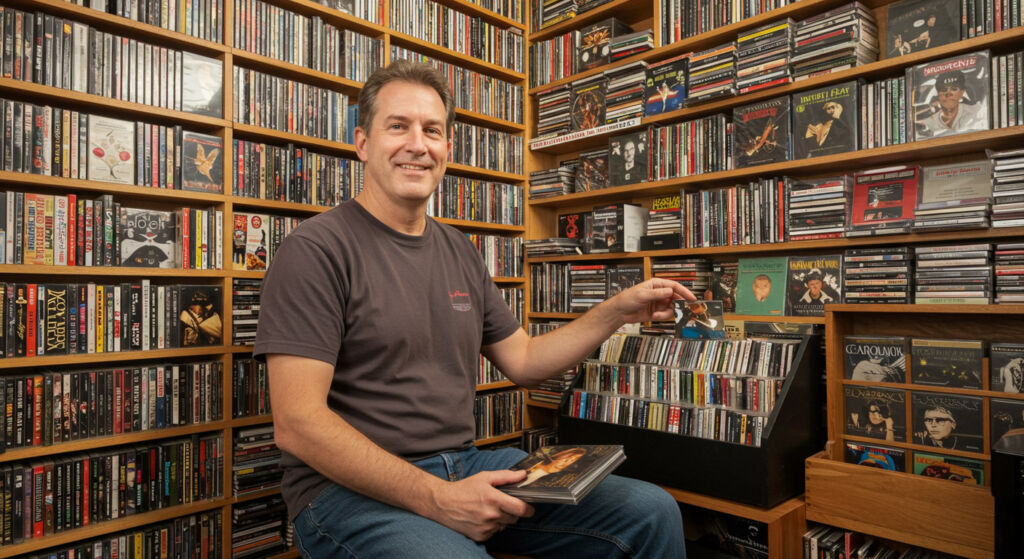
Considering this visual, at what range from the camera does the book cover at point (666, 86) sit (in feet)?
8.03

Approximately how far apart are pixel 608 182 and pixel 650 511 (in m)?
1.85

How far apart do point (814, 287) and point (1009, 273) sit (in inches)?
20.6

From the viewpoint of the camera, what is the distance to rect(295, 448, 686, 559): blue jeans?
39.8 inches

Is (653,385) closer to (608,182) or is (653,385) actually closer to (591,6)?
(608,182)

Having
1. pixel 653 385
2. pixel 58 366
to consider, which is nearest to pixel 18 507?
pixel 58 366

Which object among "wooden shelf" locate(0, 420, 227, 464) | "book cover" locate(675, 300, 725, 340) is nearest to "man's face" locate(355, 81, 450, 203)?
"book cover" locate(675, 300, 725, 340)

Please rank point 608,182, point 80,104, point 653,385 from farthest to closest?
point 608,182, point 653,385, point 80,104

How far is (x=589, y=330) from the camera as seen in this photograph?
4.98 ft

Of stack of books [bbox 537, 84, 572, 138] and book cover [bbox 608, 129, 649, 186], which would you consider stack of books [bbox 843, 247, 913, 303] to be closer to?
book cover [bbox 608, 129, 649, 186]

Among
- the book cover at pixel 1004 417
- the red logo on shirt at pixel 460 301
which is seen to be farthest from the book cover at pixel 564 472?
the book cover at pixel 1004 417

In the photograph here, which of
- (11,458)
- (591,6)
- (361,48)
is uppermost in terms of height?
(591,6)

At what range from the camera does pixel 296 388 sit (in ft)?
3.58

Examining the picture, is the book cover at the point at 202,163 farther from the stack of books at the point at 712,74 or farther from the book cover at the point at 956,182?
the book cover at the point at 956,182

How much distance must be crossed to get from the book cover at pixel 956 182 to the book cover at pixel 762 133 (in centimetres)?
43
